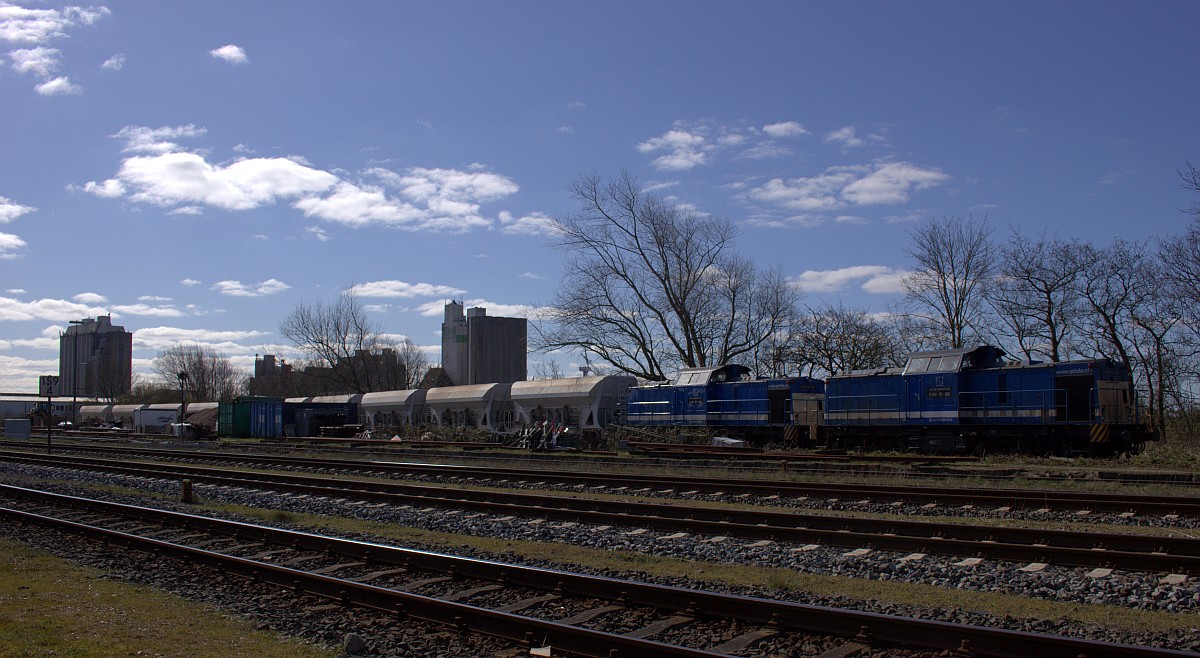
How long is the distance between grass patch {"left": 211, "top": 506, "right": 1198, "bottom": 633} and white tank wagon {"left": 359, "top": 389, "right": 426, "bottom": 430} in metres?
36.3

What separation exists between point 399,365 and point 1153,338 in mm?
73195

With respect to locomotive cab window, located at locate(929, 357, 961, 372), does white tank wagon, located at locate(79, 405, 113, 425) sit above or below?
below

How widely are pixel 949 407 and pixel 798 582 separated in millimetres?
18272

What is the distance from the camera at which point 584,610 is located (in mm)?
7891

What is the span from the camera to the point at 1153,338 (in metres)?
35.5

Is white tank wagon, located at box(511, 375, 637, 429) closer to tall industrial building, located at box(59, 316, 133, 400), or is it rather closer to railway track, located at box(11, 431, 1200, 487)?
railway track, located at box(11, 431, 1200, 487)

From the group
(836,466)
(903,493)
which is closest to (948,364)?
(836,466)

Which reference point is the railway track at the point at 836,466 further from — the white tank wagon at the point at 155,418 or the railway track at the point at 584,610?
the white tank wagon at the point at 155,418

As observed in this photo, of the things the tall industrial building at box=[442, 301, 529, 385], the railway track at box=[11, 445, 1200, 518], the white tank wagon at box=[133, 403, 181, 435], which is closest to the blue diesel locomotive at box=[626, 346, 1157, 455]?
the railway track at box=[11, 445, 1200, 518]

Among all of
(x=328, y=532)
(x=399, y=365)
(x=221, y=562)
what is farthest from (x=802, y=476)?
(x=399, y=365)

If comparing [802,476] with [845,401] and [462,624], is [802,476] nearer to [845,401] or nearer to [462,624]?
[845,401]

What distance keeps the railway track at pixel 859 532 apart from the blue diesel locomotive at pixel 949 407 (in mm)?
13682

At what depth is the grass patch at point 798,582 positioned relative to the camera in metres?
7.47

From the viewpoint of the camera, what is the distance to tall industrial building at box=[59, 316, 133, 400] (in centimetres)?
14211
